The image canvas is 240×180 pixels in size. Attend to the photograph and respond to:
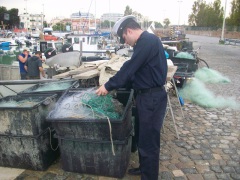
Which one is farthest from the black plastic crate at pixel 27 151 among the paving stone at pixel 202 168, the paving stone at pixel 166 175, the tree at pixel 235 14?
the tree at pixel 235 14

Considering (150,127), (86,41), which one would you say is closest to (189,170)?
(150,127)

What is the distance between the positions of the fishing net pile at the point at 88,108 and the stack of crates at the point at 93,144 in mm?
97

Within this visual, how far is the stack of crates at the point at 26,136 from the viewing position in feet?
11.8

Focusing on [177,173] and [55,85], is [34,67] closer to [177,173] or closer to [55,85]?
[55,85]

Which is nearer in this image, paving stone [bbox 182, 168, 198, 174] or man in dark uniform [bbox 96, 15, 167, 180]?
man in dark uniform [bbox 96, 15, 167, 180]

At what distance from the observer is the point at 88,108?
3658 millimetres

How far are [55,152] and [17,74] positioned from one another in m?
7.81

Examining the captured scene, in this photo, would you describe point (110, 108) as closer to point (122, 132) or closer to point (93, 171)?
point (122, 132)

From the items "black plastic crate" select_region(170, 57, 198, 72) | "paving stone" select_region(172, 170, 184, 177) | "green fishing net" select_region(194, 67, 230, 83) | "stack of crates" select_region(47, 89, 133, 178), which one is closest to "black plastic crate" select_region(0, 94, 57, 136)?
"stack of crates" select_region(47, 89, 133, 178)

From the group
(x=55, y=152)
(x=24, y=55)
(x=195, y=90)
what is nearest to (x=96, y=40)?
(x=24, y=55)

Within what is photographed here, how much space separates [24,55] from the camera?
1089 cm

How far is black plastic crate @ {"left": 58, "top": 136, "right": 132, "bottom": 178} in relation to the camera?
3549mm

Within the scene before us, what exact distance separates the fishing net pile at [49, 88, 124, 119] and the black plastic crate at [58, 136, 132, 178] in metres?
0.39

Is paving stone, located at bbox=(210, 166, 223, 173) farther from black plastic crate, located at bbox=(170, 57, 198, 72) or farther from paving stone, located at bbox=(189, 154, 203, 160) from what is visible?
black plastic crate, located at bbox=(170, 57, 198, 72)
